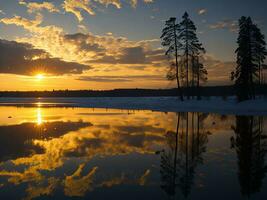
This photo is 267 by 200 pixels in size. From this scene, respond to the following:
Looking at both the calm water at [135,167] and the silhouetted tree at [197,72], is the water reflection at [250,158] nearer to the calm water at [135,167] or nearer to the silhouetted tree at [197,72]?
the calm water at [135,167]

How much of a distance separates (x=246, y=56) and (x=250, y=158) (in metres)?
33.5

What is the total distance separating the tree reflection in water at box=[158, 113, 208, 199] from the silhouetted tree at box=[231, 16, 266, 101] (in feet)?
87.1

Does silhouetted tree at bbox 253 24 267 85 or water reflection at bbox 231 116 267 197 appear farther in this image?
silhouetted tree at bbox 253 24 267 85

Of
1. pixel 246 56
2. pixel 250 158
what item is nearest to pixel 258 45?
pixel 246 56

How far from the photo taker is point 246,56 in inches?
1622

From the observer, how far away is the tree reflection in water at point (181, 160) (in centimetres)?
755

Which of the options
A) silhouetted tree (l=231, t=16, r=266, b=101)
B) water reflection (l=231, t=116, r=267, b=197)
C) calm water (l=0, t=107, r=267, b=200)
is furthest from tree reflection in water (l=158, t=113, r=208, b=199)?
silhouetted tree (l=231, t=16, r=266, b=101)

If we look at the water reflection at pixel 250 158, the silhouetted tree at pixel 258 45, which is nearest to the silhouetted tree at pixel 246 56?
the silhouetted tree at pixel 258 45

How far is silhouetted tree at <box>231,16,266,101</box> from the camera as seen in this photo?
132 ft

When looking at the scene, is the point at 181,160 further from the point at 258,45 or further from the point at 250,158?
the point at 258,45

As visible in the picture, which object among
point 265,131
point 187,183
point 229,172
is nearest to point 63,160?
point 187,183

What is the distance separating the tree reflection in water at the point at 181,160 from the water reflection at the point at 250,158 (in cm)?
129

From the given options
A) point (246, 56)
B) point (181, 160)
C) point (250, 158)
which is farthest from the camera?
point (246, 56)

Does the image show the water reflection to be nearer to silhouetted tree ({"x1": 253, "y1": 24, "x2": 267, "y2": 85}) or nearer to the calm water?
the calm water
